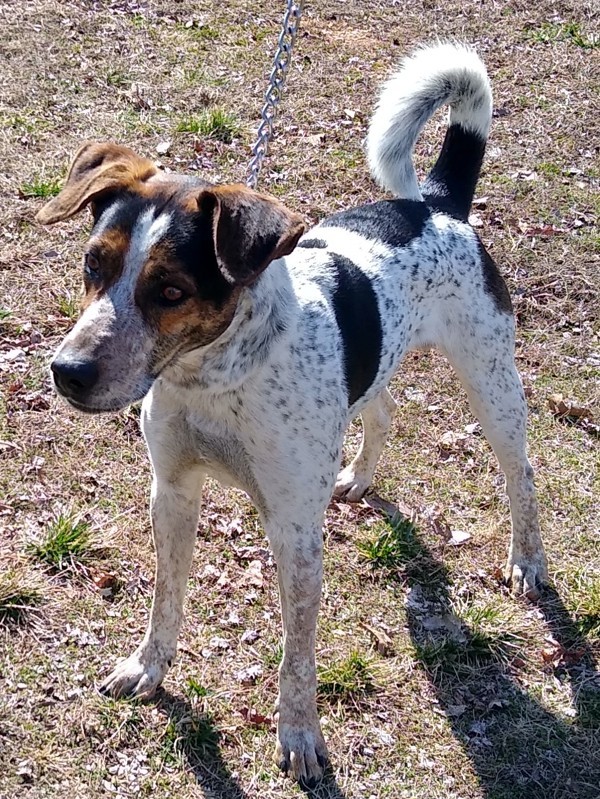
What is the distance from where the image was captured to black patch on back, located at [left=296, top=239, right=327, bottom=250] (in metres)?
4.27

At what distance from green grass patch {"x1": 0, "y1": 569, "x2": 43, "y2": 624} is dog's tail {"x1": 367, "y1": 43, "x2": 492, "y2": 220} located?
8.23 feet

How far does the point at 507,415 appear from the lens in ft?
15.6

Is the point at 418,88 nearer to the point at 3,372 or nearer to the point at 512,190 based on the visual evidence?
the point at 3,372

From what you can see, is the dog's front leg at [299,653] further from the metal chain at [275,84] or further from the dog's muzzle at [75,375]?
the metal chain at [275,84]

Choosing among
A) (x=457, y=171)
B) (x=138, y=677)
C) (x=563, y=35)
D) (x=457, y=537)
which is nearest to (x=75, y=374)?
(x=138, y=677)

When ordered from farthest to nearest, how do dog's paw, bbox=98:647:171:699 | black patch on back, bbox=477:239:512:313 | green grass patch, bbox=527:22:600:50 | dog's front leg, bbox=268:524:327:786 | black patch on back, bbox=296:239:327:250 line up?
green grass patch, bbox=527:22:600:50
black patch on back, bbox=477:239:512:313
black patch on back, bbox=296:239:327:250
dog's paw, bbox=98:647:171:699
dog's front leg, bbox=268:524:327:786

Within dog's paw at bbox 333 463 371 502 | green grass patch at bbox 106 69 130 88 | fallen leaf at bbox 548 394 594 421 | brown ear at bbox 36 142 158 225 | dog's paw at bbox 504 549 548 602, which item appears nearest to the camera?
brown ear at bbox 36 142 158 225

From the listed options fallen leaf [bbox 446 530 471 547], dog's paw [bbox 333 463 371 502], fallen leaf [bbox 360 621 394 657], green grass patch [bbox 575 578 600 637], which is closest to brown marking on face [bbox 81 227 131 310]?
fallen leaf [bbox 360 621 394 657]

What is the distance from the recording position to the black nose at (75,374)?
3.03 m

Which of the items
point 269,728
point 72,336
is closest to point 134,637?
point 269,728

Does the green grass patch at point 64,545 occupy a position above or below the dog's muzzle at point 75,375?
below

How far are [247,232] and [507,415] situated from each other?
215 centimetres

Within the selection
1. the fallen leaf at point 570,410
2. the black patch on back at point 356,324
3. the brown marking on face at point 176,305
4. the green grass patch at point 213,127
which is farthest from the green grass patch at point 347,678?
the green grass patch at point 213,127

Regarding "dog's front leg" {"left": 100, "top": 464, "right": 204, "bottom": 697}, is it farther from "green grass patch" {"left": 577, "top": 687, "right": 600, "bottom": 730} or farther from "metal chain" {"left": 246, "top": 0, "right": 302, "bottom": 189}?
"green grass patch" {"left": 577, "top": 687, "right": 600, "bottom": 730}
